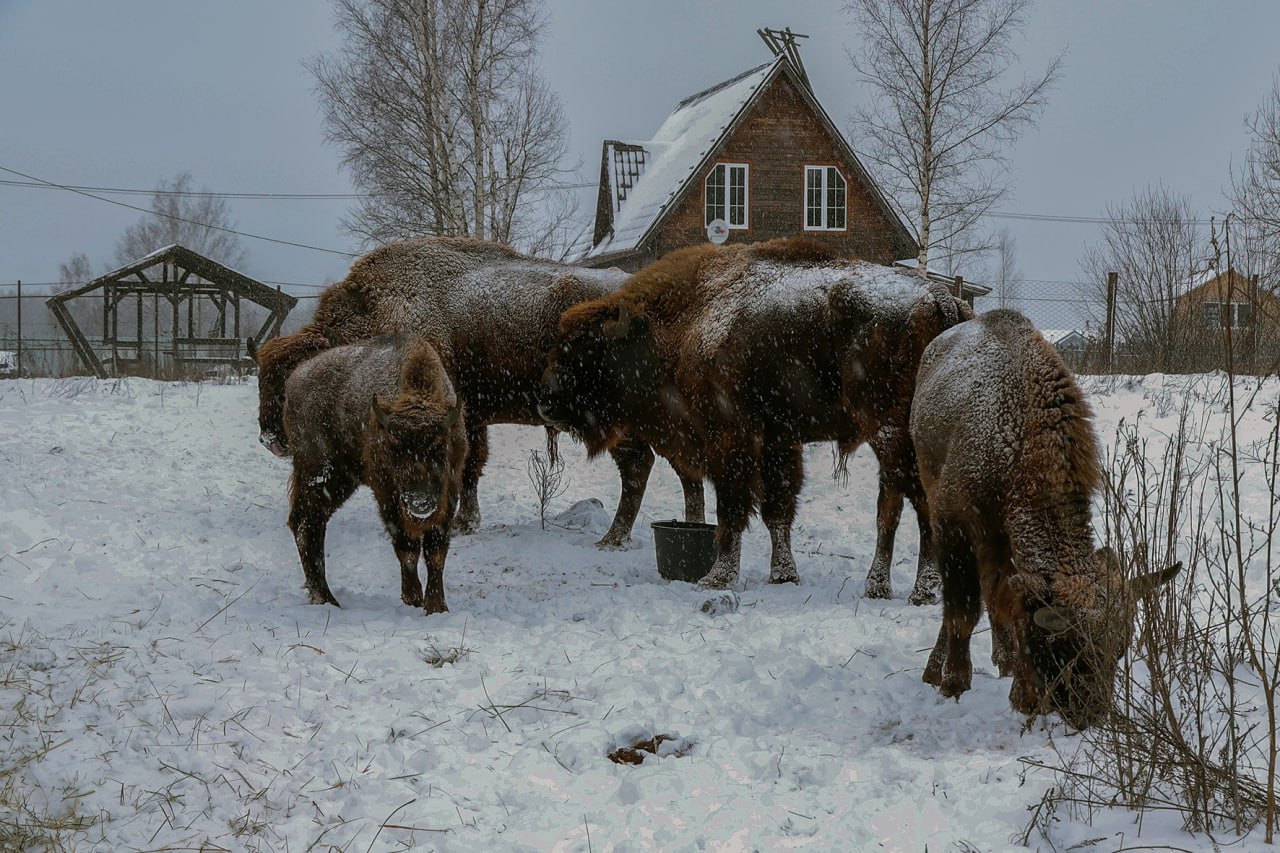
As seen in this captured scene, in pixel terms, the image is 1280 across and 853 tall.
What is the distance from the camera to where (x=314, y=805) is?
3.55 metres

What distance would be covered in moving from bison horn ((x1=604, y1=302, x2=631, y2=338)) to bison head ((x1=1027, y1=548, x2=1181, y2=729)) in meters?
4.56

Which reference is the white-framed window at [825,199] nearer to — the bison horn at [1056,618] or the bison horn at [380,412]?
the bison horn at [380,412]

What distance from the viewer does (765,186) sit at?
2472 cm

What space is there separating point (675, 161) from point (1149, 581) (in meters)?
23.0

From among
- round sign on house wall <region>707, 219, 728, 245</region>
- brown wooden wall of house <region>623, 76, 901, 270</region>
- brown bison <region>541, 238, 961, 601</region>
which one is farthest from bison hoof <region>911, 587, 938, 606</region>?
brown wooden wall of house <region>623, 76, 901, 270</region>

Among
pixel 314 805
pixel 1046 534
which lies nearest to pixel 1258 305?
pixel 1046 534

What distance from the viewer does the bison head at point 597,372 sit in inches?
316

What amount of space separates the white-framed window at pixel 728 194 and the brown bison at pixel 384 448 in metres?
18.4

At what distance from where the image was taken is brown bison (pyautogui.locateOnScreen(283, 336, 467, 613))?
5.79 meters

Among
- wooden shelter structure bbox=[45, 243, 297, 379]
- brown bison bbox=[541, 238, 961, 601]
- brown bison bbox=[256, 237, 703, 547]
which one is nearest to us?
brown bison bbox=[541, 238, 961, 601]

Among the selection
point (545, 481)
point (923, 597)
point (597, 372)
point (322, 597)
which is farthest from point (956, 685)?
point (545, 481)

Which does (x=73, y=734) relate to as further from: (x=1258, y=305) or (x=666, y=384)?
(x=666, y=384)

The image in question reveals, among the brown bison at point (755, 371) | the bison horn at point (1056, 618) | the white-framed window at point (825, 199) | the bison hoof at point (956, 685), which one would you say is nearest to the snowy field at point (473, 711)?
the bison hoof at point (956, 685)

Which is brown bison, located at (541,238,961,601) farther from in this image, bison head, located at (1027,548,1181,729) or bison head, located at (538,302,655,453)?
bison head, located at (1027,548,1181,729)
